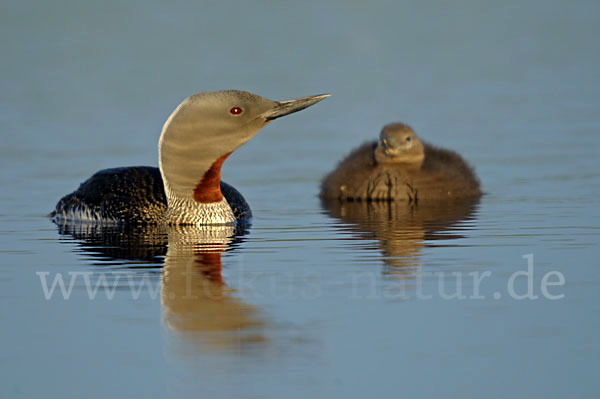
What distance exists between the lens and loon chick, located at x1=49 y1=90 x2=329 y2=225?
7.97m

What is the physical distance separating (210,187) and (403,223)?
1473mm

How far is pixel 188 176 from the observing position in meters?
8.35

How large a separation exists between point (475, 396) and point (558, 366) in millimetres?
446

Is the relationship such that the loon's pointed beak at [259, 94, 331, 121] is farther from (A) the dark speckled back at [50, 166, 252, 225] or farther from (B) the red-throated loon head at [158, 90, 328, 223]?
(A) the dark speckled back at [50, 166, 252, 225]

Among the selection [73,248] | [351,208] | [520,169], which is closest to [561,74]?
[520,169]

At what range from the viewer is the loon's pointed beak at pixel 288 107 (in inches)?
309

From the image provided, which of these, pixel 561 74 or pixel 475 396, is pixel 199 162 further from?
pixel 561 74

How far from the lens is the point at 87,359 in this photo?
182 inches

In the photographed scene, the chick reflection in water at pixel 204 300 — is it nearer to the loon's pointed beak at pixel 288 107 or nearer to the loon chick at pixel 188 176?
the loon chick at pixel 188 176

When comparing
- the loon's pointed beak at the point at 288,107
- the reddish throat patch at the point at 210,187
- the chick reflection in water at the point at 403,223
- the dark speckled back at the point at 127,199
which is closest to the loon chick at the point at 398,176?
the chick reflection in water at the point at 403,223

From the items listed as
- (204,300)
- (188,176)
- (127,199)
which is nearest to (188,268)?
(204,300)

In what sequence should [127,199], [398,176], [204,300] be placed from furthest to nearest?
1. [398,176]
2. [127,199]
3. [204,300]

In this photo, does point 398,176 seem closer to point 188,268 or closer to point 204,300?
point 188,268

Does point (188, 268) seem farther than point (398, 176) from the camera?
No
